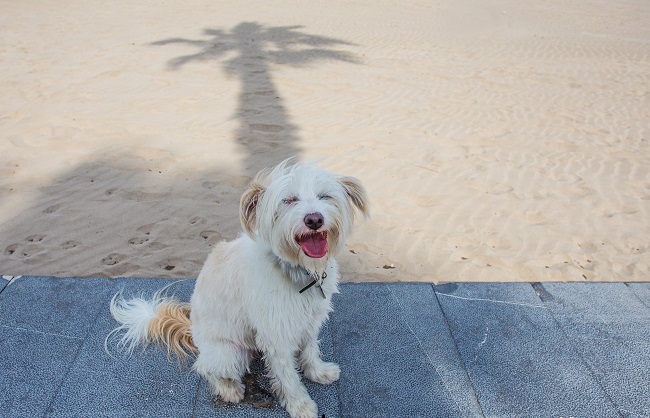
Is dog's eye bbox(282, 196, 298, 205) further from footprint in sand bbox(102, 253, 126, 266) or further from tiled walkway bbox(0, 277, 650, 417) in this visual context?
footprint in sand bbox(102, 253, 126, 266)

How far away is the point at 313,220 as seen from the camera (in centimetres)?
212

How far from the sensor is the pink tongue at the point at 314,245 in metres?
2.19

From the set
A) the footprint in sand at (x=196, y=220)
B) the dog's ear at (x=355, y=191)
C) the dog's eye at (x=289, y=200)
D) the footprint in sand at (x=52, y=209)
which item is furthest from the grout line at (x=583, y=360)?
the footprint in sand at (x=52, y=209)

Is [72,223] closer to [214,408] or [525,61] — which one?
[214,408]

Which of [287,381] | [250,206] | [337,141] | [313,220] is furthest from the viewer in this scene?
[337,141]

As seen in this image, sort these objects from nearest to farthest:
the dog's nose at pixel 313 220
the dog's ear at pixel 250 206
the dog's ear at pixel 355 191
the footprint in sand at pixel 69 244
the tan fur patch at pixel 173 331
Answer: the dog's nose at pixel 313 220 → the dog's ear at pixel 250 206 → the dog's ear at pixel 355 191 → the tan fur patch at pixel 173 331 → the footprint in sand at pixel 69 244

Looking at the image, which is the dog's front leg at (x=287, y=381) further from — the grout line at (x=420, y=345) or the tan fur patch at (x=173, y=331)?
the grout line at (x=420, y=345)

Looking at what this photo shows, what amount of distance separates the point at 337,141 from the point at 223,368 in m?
4.31

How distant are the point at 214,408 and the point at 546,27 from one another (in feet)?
49.1

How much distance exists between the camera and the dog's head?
7.05 ft

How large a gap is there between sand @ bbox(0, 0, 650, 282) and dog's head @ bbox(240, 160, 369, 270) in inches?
64.4

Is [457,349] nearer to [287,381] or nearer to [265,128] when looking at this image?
[287,381]

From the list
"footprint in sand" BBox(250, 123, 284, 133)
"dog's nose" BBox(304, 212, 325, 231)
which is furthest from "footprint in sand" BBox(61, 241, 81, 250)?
"footprint in sand" BBox(250, 123, 284, 133)

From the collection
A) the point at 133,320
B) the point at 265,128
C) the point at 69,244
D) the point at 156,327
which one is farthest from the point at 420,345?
the point at 265,128
